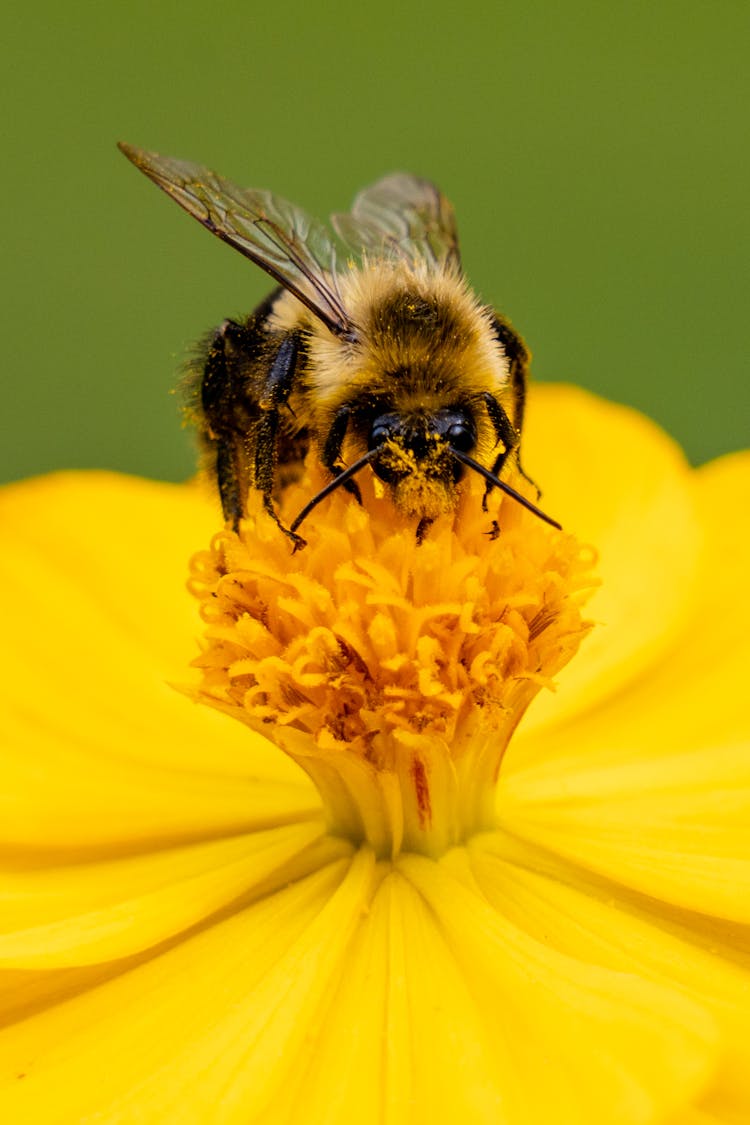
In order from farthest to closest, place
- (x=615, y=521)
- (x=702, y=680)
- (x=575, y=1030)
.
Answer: (x=615, y=521) → (x=702, y=680) → (x=575, y=1030)

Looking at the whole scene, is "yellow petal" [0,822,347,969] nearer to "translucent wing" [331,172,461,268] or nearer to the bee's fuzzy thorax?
the bee's fuzzy thorax

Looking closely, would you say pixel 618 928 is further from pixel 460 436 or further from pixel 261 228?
pixel 261 228

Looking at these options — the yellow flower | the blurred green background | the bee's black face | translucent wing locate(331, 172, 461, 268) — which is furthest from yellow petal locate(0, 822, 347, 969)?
the blurred green background

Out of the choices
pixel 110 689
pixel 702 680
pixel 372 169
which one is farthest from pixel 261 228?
pixel 372 169

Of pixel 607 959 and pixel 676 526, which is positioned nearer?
pixel 607 959

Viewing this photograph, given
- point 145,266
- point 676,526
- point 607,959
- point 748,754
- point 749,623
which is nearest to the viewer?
point 607,959

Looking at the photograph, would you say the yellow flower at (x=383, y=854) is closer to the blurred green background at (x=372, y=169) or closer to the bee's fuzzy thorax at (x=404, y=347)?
the bee's fuzzy thorax at (x=404, y=347)

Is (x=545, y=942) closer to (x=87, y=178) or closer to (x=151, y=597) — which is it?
(x=151, y=597)

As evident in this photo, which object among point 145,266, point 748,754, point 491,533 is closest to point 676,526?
point 748,754
